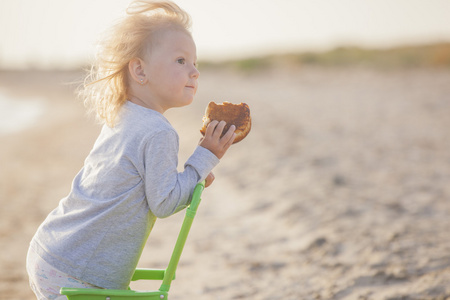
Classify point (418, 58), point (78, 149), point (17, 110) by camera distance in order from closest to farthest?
point (78, 149) < point (418, 58) < point (17, 110)

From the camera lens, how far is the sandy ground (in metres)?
3.33

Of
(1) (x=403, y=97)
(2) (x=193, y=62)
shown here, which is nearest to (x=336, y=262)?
(2) (x=193, y=62)

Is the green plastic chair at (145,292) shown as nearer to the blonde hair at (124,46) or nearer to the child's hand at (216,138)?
the child's hand at (216,138)

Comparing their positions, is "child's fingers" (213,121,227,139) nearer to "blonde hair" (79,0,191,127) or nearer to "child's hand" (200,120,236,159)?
"child's hand" (200,120,236,159)

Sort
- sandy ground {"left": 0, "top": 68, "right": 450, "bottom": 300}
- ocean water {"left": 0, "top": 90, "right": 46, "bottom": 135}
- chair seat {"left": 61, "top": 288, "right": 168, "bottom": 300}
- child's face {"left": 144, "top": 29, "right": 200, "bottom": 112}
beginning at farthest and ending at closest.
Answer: ocean water {"left": 0, "top": 90, "right": 46, "bottom": 135}, sandy ground {"left": 0, "top": 68, "right": 450, "bottom": 300}, child's face {"left": 144, "top": 29, "right": 200, "bottom": 112}, chair seat {"left": 61, "top": 288, "right": 168, "bottom": 300}

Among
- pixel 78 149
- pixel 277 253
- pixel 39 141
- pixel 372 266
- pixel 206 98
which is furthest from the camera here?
pixel 206 98

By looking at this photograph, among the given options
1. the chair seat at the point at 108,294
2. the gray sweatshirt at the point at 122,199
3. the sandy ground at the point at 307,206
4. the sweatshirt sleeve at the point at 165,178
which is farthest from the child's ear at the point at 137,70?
the sandy ground at the point at 307,206

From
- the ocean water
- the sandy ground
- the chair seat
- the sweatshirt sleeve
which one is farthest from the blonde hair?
the ocean water

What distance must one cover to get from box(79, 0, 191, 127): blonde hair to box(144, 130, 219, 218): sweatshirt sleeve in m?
0.26

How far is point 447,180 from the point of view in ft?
18.0

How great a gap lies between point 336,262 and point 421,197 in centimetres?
173

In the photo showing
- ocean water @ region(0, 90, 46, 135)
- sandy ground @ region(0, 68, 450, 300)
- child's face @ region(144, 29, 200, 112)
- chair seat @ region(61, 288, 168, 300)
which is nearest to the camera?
chair seat @ region(61, 288, 168, 300)

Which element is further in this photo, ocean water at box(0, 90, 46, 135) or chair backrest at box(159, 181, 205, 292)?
ocean water at box(0, 90, 46, 135)

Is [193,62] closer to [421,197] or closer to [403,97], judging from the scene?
[421,197]
